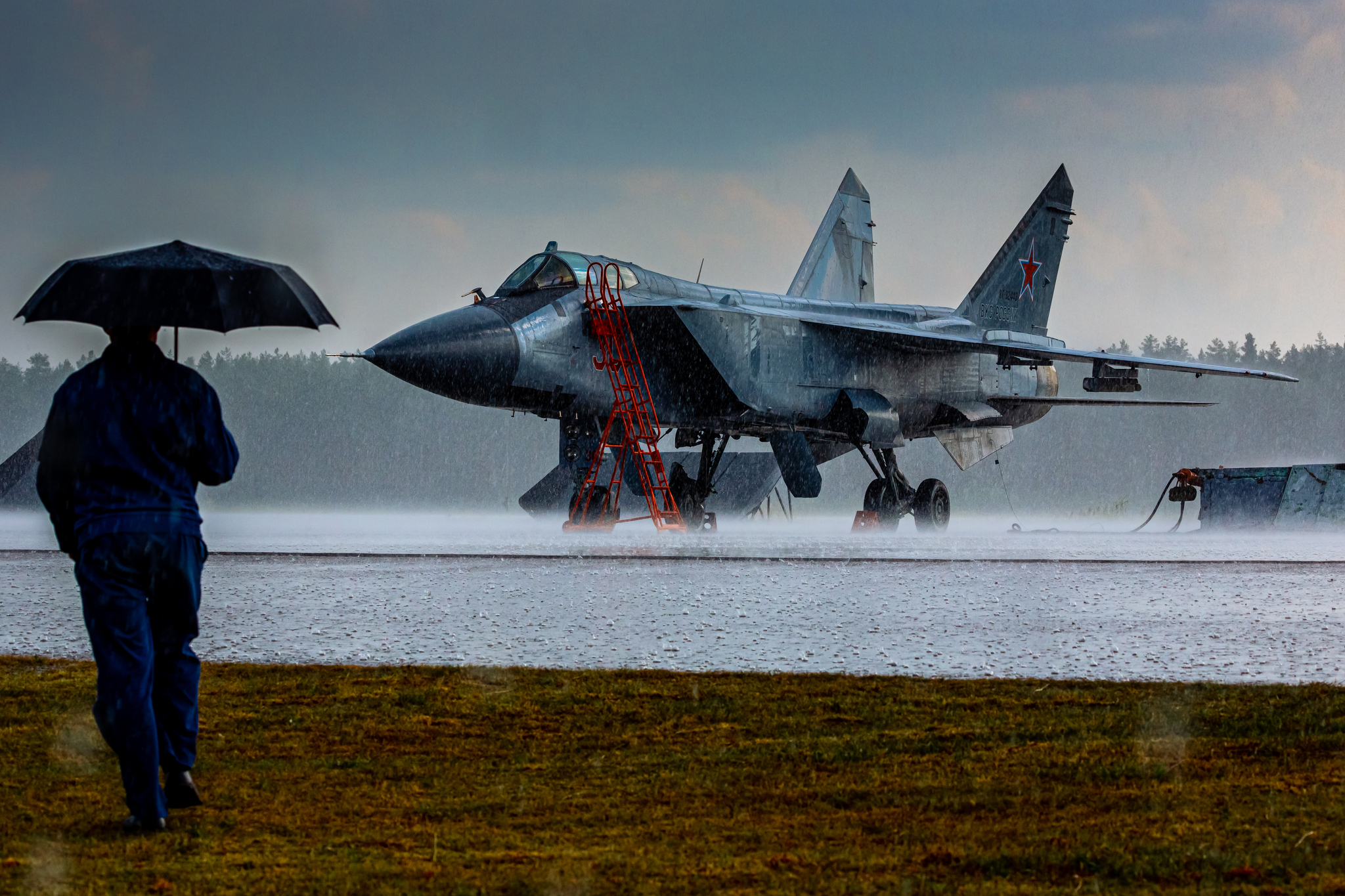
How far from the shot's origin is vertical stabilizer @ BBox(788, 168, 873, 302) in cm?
2395

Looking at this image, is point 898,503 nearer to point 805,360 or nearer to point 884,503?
point 884,503

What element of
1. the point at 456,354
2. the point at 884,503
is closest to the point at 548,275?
the point at 456,354

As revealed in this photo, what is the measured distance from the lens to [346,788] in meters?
3.80

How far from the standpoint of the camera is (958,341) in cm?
2028

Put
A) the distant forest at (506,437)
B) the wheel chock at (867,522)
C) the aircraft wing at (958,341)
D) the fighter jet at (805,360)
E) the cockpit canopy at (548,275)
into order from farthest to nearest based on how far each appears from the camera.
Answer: the distant forest at (506,437) < the wheel chock at (867,522) < the aircraft wing at (958,341) < the cockpit canopy at (548,275) < the fighter jet at (805,360)

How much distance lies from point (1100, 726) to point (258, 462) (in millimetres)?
73551

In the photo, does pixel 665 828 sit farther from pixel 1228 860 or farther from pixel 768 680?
pixel 768 680

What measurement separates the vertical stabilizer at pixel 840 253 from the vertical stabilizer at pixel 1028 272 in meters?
1.97

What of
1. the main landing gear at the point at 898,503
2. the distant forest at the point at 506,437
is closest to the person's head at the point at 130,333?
the main landing gear at the point at 898,503

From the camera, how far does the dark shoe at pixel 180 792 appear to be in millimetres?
3621

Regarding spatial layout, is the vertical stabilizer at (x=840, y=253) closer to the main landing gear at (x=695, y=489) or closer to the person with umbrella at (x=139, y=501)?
the main landing gear at (x=695, y=489)

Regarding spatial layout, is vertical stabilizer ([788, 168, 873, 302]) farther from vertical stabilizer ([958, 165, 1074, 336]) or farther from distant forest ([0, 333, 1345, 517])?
distant forest ([0, 333, 1345, 517])

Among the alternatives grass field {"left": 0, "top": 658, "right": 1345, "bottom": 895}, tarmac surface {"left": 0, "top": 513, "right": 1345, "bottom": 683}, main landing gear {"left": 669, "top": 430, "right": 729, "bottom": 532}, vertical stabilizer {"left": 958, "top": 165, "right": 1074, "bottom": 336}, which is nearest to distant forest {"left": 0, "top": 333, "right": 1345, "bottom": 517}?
vertical stabilizer {"left": 958, "top": 165, "right": 1074, "bottom": 336}

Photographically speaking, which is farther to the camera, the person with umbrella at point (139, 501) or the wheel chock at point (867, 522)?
the wheel chock at point (867, 522)
